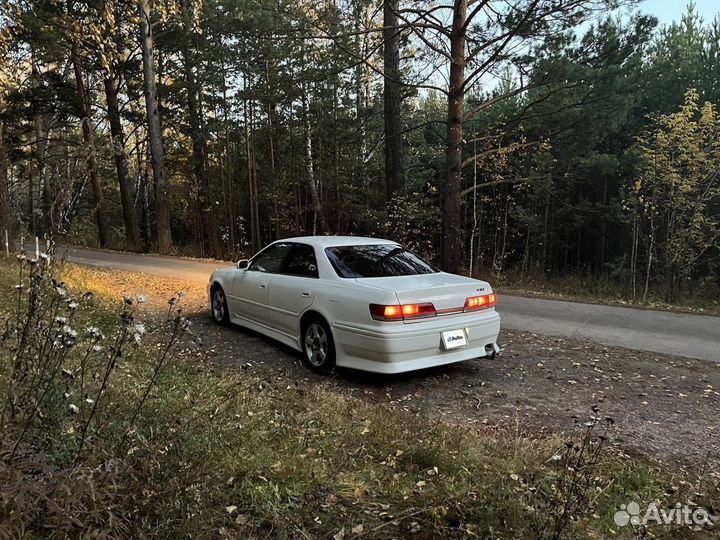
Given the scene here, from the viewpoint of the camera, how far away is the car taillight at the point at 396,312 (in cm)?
471

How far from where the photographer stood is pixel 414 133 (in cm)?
2352

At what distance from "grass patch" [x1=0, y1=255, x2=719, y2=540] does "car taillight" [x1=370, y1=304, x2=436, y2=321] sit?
3.55ft

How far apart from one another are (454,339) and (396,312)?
762 millimetres

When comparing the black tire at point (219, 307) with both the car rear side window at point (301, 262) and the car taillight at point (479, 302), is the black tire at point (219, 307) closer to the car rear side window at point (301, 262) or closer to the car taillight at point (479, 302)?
the car rear side window at point (301, 262)

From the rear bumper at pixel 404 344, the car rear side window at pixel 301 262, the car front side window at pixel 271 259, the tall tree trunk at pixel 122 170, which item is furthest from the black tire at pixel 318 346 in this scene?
the tall tree trunk at pixel 122 170

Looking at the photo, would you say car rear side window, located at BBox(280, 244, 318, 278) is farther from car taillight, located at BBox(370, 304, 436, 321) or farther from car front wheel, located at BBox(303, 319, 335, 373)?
car taillight, located at BBox(370, 304, 436, 321)

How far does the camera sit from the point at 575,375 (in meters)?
5.46

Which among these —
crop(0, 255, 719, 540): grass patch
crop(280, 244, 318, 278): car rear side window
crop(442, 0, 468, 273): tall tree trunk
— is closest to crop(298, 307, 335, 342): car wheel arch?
crop(280, 244, 318, 278): car rear side window

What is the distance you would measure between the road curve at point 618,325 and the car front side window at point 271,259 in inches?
101

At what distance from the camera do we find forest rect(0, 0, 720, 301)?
38.4 ft

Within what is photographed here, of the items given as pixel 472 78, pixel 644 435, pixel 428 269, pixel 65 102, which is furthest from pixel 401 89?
pixel 65 102

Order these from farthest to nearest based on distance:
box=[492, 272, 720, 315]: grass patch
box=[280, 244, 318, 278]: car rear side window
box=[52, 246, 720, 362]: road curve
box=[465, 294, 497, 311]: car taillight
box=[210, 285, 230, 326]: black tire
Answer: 1. box=[492, 272, 720, 315]: grass patch
2. box=[210, 285, 230, 326]: black tire
3. box=[52, 246, 720, 362]: road curve
4. box=[280, 244, 318, 278]: car rear side window
5. box=[465, 294, 497, 311]: car taillight

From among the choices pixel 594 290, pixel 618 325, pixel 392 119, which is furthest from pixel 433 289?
pixel 594 290

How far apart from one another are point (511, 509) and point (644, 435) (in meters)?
2.12
